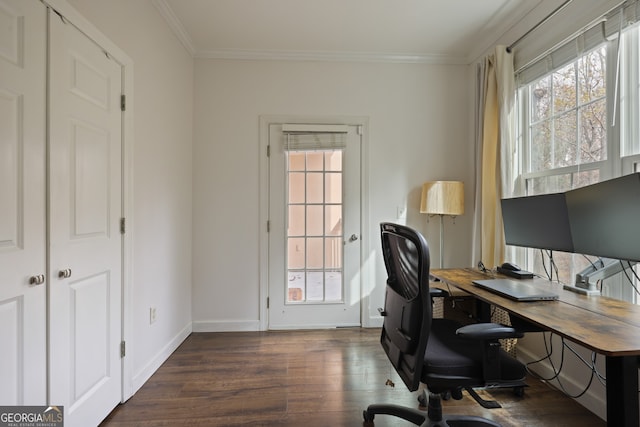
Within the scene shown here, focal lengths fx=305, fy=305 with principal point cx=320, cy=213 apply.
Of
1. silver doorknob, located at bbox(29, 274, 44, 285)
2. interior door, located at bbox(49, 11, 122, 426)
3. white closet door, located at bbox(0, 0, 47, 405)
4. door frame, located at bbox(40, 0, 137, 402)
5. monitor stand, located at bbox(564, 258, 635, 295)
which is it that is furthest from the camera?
door frame, located at bbox(40, 0, 137, 402)

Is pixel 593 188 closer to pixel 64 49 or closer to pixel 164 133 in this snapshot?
pixel 64 49

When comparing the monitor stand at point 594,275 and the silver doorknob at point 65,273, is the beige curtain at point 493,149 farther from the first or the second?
the silver doorknob at point 65,273

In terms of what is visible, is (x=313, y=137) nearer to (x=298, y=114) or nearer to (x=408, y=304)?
(x=298, y=114)

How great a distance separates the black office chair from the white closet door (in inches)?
61.9

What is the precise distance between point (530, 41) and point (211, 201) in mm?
3054

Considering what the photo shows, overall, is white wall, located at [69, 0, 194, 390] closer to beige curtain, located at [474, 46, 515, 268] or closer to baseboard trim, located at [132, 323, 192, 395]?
baseboard trim, located at [132, 323, 192, 395]

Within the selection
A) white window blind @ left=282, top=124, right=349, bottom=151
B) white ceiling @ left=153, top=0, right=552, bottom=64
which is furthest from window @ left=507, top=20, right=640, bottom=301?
white window blind @ left=282, top=124, right=349, bottom=151

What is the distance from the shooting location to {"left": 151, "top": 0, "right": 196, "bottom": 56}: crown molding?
230 cm

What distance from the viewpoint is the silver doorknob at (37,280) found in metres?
1.27

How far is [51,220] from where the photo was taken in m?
1.37

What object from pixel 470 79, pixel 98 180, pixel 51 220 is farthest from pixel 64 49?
pixel 470 79

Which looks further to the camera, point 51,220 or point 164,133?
point 164,133

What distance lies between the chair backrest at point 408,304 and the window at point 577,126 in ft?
4.41

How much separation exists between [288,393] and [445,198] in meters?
2.13
